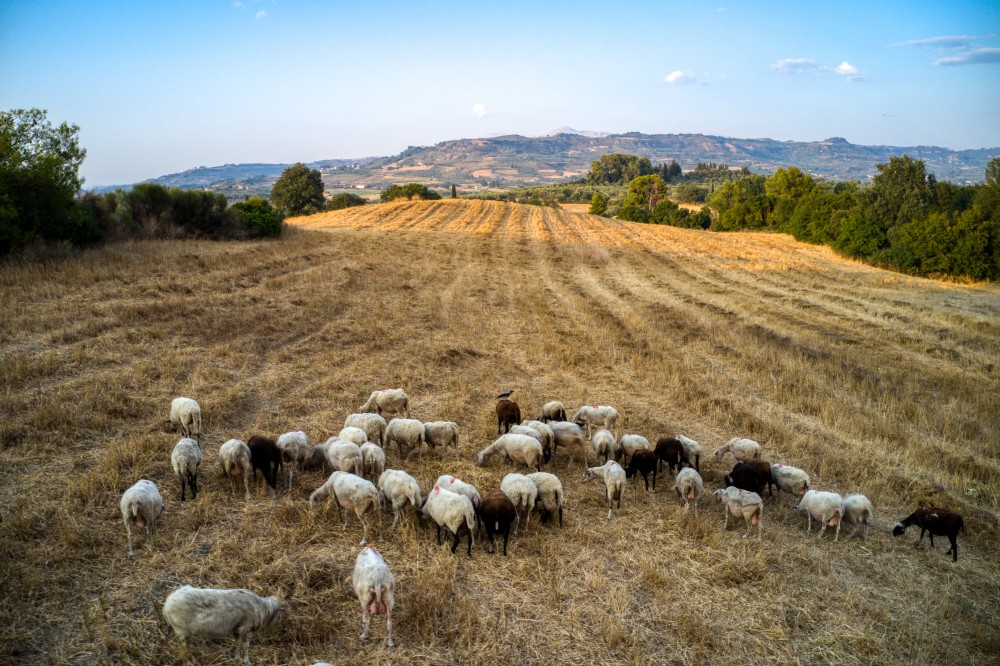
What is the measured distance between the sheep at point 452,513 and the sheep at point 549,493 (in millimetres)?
1207

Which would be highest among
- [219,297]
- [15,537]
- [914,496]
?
[219,297]

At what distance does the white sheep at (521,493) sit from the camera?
786 centimetres

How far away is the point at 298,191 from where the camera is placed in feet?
245

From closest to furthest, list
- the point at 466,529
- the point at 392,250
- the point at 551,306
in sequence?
1. the point at 466,529
2. the point at 551,306
3. the point at 392,250

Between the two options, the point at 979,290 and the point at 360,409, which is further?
the point at 979,290

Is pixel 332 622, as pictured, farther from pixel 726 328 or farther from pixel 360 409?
pixel 726 328

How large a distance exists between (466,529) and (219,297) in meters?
16.0

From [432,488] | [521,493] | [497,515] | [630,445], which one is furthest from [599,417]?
[497,515]

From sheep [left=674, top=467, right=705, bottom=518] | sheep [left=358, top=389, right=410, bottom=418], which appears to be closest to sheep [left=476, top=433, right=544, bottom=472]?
sheep [left=358, top=389, right=410, bottom=418]

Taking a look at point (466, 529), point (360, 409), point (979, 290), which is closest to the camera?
point (466, 529)

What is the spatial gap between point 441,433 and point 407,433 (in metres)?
0.67

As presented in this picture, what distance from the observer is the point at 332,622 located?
5910mm

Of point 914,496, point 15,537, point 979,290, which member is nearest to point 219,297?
point 15,537

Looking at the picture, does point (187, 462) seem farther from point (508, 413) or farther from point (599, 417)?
point (599, 417)
